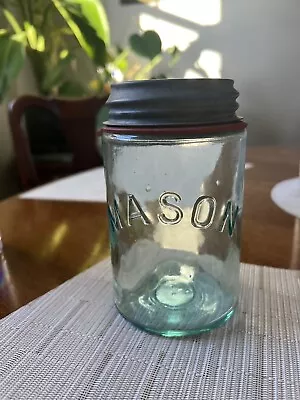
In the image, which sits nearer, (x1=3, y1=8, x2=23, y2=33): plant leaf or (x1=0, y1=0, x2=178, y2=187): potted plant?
(x1=0, y1=0, x2=178, y2=187): potted plant

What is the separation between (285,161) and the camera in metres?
1.04

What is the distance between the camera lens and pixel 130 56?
2.05 metres

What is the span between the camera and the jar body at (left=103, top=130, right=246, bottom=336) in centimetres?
37

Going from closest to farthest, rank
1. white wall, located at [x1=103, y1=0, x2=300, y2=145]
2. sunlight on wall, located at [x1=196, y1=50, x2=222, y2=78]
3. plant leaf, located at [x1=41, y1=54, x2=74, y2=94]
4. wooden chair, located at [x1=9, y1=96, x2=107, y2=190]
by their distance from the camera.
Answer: wooden chair, located at [x1=9, y1=96, x2=107, y2=190] → plant leaf, located at [x1=41, y1=54, x2=74, y2=94] → white wall, located at [x1=103, y1=0, x2=300, y2=145] → sunlight on wall, located at [x1=196, y1=50, x2=222, y2=78]

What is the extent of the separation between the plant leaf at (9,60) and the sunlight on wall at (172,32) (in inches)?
31.7

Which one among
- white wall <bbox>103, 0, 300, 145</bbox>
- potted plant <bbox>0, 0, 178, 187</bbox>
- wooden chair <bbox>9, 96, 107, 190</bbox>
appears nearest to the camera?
wooden chair <bbox>9, 96, 107, 190</bbox>

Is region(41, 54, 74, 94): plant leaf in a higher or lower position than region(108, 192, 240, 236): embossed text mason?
higher

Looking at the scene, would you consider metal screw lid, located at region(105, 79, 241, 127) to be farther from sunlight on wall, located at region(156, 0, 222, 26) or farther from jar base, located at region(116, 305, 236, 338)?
sunlight on wall, located at region(156, 0, 222, 26)

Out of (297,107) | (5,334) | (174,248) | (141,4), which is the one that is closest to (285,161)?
(174,248)

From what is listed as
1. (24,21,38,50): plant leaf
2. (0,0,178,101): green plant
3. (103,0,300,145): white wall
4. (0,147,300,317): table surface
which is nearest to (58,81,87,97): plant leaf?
(0,0,178,101): green plant

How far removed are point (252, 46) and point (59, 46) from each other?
813 millimetres

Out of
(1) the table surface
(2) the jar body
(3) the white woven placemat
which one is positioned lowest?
(1) the table surface

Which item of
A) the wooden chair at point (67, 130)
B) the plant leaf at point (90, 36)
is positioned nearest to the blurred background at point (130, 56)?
the plant leaf at point (90, 36)

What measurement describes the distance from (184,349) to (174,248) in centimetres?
12
